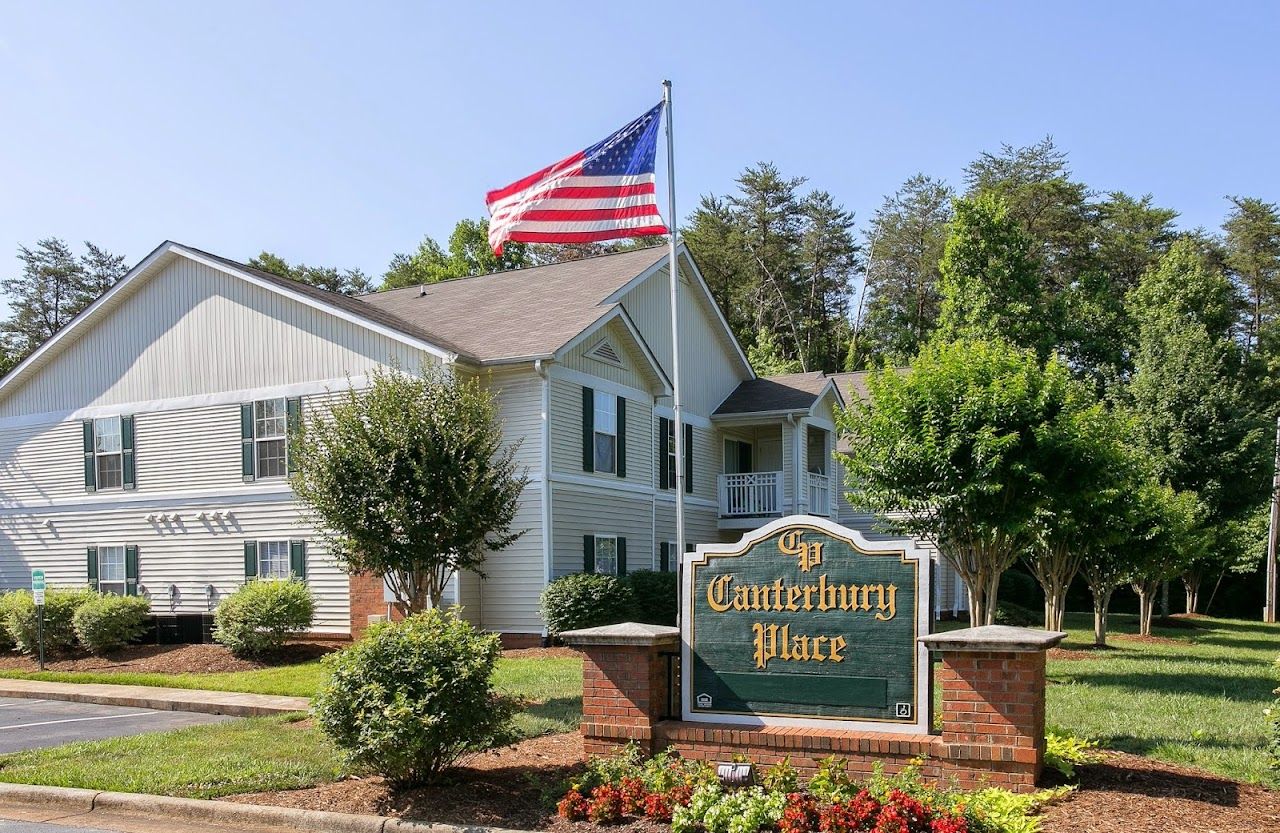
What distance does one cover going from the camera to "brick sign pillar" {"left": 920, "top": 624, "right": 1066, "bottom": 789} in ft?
24.7

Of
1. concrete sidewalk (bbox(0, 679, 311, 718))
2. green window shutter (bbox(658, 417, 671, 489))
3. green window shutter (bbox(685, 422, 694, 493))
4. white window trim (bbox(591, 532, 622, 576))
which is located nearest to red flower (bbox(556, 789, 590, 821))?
concrete sidewalk (bbox(0, 679, 311, 718))

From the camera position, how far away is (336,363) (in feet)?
73.6

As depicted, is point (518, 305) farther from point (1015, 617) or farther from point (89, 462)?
point (1015, 617)

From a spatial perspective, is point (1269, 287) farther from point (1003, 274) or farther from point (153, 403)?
point (153, 403)

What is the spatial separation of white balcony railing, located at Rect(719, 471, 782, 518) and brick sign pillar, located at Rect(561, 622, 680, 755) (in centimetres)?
2011

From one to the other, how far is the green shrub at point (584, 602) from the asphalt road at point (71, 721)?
6.69 metres

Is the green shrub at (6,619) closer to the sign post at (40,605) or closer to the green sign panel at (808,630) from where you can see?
the sign post at (40,605)

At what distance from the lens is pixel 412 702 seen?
8297mm

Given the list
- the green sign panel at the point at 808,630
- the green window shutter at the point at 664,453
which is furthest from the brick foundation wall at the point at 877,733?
the green window shutter at the point at 664,453

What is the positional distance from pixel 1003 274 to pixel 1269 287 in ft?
69.7

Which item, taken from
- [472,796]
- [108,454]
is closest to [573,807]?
[472,796]

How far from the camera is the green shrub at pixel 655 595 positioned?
68.9 ft

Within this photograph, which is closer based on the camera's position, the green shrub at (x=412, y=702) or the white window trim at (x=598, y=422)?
the green shrub at (x=412, y=702)

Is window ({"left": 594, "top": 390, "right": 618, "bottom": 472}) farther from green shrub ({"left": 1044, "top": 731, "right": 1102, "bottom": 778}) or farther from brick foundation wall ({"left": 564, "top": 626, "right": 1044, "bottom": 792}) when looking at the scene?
green shrub ({"left": 1044, "top": 731, "right": 1102, "bottom": 778})
